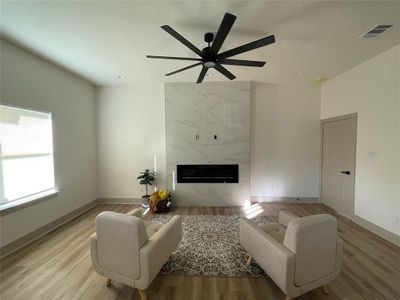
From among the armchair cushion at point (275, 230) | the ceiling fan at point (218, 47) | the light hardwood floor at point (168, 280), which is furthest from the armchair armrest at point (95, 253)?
the ceiling fan at point (218, 47)

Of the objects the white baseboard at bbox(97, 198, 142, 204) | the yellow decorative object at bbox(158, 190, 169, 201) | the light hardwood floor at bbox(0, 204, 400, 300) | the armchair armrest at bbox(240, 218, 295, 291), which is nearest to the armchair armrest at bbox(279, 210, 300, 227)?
the armchair armrest at bbox(240, 218, 295, 291)

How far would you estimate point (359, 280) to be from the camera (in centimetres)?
205

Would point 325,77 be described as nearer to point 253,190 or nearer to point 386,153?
point 386,153

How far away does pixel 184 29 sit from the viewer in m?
2.38

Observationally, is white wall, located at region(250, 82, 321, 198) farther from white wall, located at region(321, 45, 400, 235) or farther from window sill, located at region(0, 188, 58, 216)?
window sill, located at region(0, 188, 58, 216)

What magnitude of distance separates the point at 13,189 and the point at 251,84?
5108 millimetres

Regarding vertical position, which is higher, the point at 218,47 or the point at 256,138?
the point at 218,47

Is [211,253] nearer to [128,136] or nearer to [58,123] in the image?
[128,136]

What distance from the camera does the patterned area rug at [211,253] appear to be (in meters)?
2.19

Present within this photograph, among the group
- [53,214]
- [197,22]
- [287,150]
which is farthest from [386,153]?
[53,214]

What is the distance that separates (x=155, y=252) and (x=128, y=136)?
143 inches

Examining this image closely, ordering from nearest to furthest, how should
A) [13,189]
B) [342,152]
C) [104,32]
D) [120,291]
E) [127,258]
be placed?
[127,258], [120,291], [104,32], [13,189], [342,152]

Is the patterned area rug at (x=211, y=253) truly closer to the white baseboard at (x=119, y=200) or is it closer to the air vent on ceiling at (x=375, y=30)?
the white baseboard at (x=119, y=200)

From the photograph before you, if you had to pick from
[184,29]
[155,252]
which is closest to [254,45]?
[184,29]
